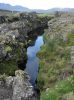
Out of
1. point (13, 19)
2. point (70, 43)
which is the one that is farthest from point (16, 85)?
point (13, 19)

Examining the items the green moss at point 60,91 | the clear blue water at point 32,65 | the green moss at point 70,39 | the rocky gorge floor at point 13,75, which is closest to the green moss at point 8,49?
the rocky gorge floor at point 13,75

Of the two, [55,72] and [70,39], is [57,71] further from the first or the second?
[70,39]

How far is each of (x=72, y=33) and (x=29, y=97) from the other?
5656cm

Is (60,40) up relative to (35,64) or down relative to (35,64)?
up

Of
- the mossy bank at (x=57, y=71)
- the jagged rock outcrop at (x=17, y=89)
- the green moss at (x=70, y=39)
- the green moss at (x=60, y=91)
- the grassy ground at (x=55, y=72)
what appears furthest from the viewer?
the green moss at (x=70, y=39)

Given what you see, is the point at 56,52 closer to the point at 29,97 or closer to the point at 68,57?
the point at 68,57

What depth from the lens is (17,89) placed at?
5350 centimetres

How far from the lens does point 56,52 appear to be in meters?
80.2

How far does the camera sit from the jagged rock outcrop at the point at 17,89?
51.9 metres

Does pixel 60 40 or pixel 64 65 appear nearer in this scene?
pixel 64 65

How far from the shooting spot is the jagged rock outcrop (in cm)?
5194

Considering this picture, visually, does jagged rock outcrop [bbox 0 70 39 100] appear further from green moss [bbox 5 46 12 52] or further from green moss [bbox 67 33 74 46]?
green moss [bbox 67 33 74 46]

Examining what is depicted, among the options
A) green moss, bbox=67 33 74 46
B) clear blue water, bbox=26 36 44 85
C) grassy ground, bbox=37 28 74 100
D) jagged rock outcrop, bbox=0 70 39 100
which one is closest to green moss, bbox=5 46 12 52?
clear blue water, bbox=26 36 44 85

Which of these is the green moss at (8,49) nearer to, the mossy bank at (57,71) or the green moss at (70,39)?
the mossy bank at (57,71)
